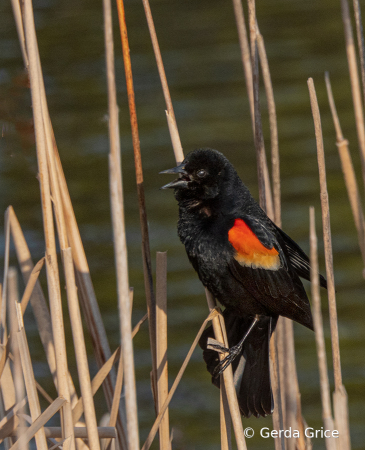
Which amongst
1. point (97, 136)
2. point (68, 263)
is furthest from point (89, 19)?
point (68, 263)

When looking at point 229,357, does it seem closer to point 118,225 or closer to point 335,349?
point 335,349

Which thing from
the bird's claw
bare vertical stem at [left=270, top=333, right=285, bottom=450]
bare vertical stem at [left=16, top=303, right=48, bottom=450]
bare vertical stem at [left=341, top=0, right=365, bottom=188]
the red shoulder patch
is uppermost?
bare vertical stem at [left=341, top=0, right=365, bottom=188]

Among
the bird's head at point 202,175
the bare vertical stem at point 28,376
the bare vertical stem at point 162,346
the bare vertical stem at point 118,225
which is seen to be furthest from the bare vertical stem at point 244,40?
the bare vertical stem at point 28,376

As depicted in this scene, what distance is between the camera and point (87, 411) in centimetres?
177

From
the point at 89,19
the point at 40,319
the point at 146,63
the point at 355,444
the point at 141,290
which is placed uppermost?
the point at 89,19

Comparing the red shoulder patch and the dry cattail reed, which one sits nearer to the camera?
the dry cattail reed

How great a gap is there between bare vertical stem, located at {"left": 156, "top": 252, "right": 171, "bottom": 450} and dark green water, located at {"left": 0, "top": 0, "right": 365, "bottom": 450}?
0.68m

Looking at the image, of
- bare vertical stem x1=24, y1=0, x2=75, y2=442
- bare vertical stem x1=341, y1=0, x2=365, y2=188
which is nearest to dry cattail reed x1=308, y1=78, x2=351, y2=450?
bare vertical stem x1=341, y1=0, x2=365, y2=188

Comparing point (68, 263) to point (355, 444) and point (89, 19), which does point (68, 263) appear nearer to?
point (355, 444)

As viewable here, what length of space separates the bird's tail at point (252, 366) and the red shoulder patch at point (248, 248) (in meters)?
0.28

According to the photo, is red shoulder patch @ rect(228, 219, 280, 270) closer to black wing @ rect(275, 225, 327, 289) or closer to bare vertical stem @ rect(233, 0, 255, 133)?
black wing @ rect(275, 225, 327, 289)

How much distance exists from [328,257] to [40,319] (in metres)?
1.11

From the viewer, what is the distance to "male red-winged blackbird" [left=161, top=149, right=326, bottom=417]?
2398 millimetres

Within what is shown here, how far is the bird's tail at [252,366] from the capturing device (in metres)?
2.55
